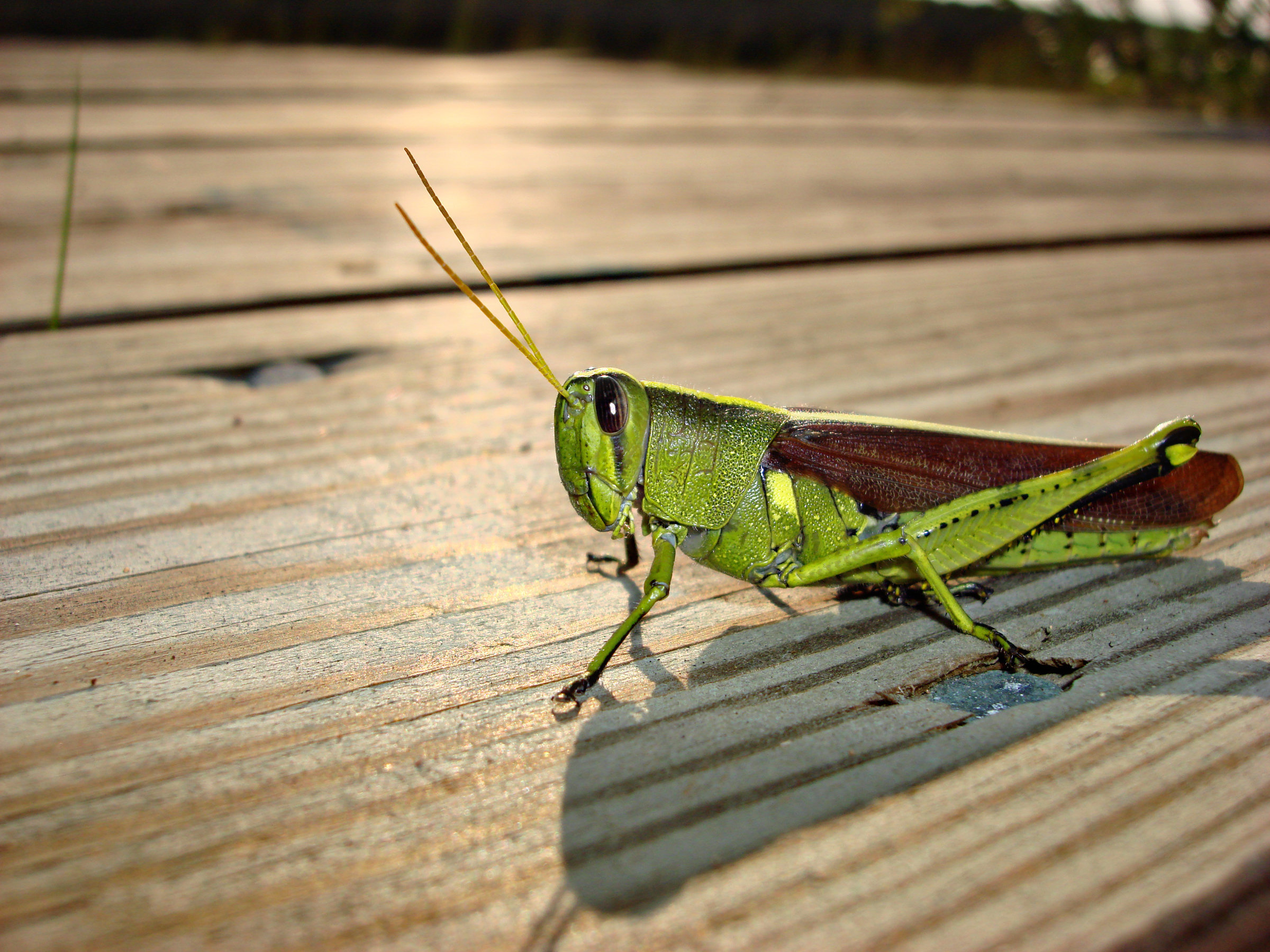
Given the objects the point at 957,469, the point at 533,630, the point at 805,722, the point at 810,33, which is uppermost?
the point at 810,33

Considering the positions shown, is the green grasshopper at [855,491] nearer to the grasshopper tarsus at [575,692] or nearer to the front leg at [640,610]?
the front leg at [640,610]

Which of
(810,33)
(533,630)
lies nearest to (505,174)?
(533,630)

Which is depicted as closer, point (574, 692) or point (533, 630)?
point (574, 692)

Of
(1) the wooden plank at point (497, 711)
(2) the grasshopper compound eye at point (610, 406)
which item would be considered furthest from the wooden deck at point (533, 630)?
(2) the grasshopper compound eye at point (610, 406)

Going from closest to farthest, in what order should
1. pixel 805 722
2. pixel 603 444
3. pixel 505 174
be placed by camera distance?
pixel 805 722 → pixel 603 444 → pixel 505 174

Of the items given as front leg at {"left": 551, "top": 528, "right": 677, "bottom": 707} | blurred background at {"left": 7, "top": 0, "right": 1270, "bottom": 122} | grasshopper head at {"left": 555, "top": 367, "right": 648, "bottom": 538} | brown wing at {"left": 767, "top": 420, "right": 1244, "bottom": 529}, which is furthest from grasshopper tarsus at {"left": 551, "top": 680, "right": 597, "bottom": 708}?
blurred background at {"left": 7, "top": 0, "right": 1270, "bottom": 122}

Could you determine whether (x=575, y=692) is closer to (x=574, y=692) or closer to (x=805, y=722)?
(x=574, y=692)

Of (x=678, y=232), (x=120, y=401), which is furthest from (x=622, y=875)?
(x=678, y=232)
